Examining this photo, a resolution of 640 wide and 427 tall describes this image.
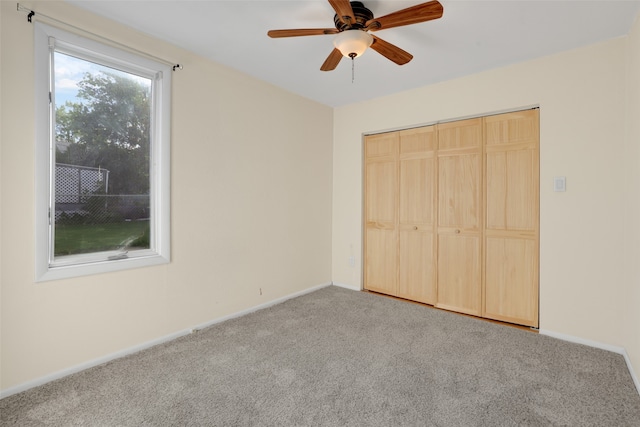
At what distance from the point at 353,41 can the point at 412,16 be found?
40 cm

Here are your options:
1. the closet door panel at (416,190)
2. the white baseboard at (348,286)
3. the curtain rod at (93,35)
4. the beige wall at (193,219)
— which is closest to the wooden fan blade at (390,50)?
the closet door panel at (416,190)

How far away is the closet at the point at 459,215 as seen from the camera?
9.65ft

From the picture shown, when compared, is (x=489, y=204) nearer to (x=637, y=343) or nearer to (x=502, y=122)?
(x=502, y=122)

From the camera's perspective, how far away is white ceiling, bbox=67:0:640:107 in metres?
2.10

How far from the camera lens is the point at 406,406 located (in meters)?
1.79

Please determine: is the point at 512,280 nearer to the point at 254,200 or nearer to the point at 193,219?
the point at 254,200

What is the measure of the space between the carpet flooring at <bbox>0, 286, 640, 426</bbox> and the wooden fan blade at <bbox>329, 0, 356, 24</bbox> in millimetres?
2339

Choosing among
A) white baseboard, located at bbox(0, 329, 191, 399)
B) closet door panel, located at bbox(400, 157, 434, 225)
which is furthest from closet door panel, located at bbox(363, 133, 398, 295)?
white baseboard, located at bbox(0, 329, 191, 399)

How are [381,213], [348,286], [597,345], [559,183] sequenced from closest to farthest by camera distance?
[597,345] < [559,183] < [381,213] < [348,286]

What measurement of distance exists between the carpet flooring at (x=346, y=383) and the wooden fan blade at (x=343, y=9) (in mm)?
Answer: 2339

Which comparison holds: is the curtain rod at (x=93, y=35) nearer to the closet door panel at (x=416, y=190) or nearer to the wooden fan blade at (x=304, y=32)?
the wooden fan blade at (x=304, y=32)

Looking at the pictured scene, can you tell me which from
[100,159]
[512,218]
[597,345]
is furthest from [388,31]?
[597,345]

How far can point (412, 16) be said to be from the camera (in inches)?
73.1

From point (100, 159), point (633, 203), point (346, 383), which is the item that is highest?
point (100, 159)
